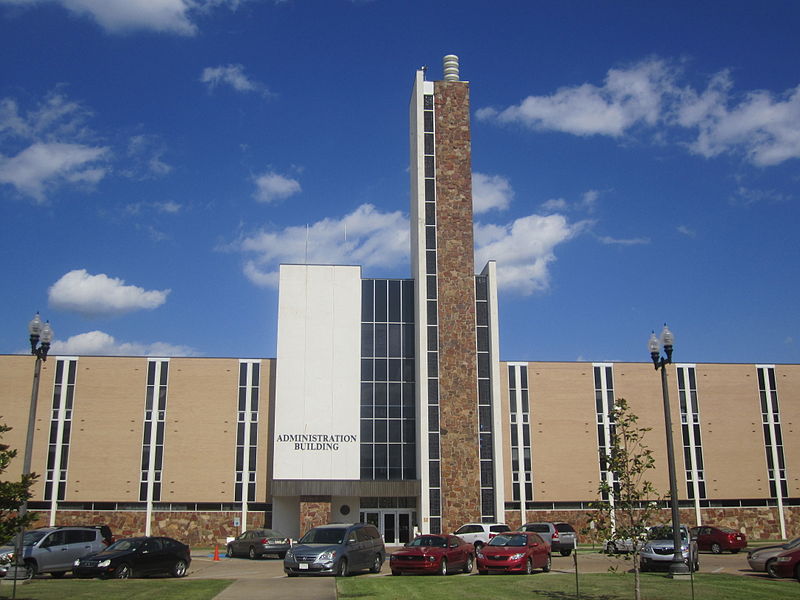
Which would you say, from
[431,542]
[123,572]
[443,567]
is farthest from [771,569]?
[123,572]

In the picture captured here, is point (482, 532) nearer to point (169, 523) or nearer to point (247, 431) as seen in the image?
point (247, 431)

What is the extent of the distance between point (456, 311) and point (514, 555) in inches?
901

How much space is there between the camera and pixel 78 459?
156ft

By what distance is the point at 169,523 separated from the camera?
47.3 m

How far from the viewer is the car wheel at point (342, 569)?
23975mm

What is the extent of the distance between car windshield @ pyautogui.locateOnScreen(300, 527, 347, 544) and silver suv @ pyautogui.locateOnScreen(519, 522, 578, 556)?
540 inches

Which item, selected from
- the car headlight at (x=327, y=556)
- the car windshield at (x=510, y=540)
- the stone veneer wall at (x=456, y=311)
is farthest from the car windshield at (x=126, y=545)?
the stone veneer wall at (x=456, y=311)

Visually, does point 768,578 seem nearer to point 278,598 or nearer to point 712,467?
point 278,598

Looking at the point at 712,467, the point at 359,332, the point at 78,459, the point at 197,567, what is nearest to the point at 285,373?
the point at 359,332

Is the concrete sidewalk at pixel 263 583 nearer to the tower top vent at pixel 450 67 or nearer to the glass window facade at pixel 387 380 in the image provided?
the glass window facade at pixel 387 380

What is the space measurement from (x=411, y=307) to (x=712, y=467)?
22.7 metres

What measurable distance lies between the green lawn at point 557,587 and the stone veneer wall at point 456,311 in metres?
19.7

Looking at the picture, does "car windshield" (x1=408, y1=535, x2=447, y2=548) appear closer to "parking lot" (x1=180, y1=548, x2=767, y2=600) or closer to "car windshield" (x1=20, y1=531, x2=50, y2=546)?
"parking lot" (x1=180, y1=548, x2=767, y2=600)

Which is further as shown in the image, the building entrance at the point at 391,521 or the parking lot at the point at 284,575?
the building entrance at the point at 391,521
